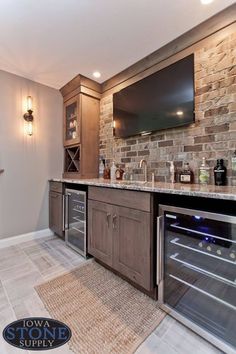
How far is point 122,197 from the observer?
1663 mm

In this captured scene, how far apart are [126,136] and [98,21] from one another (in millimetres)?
1257

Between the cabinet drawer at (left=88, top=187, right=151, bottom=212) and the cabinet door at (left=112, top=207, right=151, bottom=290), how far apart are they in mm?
49

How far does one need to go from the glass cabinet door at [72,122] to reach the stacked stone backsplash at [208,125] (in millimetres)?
1259

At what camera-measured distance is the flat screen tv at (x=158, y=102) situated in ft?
6.20

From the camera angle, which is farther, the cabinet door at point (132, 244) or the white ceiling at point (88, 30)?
the white ceiling at point (88, 30)

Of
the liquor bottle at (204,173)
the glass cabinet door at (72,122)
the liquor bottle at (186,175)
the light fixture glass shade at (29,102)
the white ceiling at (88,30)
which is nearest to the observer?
the white ceiling at (88,30)

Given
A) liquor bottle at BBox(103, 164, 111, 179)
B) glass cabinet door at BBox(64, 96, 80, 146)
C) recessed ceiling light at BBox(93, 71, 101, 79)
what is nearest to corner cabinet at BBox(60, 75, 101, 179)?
glass cabinet door at BBox(64, 96, 80, 146)

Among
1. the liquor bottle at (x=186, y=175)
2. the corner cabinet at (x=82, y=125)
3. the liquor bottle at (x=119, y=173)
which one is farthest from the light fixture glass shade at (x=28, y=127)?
the liquor bottle at (x=186, y=175)

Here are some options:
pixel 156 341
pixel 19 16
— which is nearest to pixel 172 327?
pixel 156 341

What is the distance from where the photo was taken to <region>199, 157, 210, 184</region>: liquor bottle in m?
1.76

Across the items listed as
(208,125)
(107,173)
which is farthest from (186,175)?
(107,173)

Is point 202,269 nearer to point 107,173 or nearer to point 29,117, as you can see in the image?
point 107,173

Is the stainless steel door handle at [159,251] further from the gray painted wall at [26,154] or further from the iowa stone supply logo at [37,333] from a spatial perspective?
the gray painted wall at [26,154]

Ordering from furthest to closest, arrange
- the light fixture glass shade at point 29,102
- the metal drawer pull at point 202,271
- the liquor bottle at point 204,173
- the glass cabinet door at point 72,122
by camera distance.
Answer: the glass cabinet door at point 72,122
the light fixture glass shade at point 29,102
the liquor bottle at point 204,173
the metal drawer pull at point 202,271
